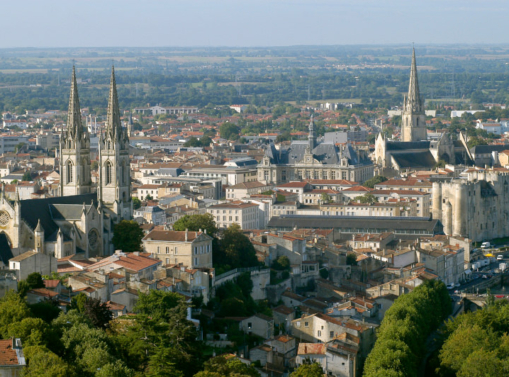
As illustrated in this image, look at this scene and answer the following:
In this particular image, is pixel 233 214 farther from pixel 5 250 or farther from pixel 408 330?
pixel 408 330

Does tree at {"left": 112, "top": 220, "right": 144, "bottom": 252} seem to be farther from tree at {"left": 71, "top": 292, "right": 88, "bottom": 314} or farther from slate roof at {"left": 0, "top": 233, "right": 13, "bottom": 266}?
tree at {"left": 71, "top": 292, "right": 88, "bottom": 314}

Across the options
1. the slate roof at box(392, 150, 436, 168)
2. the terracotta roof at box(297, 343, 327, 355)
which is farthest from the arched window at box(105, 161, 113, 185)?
the slate roof at box(392, 150, 436, 168)

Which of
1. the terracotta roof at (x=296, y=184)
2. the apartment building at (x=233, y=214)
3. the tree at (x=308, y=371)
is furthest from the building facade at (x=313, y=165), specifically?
the tree at (x=308, y=371)

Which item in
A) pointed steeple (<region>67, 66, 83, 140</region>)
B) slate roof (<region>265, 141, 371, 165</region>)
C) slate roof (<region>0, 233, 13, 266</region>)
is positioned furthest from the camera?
slate roof (<region>265, 141, 371, 165</region>)

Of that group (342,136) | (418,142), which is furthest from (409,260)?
(342,136)

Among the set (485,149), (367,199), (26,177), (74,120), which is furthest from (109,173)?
(485,149)
